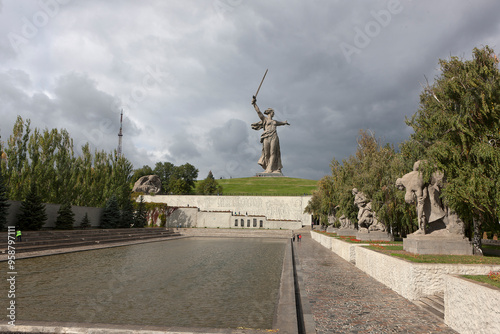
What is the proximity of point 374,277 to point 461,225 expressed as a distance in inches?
144

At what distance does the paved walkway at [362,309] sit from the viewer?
538 cm

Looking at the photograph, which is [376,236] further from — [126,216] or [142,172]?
[142,172]

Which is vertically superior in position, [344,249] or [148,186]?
[148,186]

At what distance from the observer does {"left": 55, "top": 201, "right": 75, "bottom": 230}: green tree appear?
83.5ft

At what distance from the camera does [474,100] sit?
32.8ft

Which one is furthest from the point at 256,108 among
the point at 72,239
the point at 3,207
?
the point at 3,207

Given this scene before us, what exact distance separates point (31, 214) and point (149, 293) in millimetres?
19254

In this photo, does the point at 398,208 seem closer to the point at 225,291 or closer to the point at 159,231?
the point at 225,291

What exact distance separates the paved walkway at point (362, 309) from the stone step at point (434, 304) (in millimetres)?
144

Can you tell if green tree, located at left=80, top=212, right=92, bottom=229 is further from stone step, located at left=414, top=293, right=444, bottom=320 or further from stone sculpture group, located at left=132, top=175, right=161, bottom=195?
stone sculpture group, located at left=132, top=175, right=161, bottom=195

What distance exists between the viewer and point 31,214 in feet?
72.6

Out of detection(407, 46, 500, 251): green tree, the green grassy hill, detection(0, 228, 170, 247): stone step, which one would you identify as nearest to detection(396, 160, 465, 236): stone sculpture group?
detection(407, 46, 500, 251): green tree

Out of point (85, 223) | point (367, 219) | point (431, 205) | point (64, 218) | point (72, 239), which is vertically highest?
point (431, 205)

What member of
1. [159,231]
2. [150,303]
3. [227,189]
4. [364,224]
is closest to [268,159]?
[227,189]
